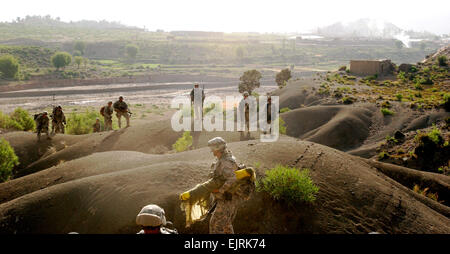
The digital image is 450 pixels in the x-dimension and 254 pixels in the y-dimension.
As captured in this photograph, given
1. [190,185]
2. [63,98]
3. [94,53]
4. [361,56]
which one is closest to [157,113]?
[63,98]

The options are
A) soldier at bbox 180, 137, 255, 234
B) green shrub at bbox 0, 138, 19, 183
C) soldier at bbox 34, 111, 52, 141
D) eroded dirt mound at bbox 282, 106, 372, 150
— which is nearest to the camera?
soldier at bbox 180, 137, 255, 234

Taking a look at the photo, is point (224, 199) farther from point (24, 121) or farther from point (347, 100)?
point (347, 100)

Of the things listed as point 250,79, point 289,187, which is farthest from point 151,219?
point 250,79

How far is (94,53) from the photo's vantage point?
136 m

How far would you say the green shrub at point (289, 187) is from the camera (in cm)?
826

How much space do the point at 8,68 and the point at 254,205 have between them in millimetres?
85600

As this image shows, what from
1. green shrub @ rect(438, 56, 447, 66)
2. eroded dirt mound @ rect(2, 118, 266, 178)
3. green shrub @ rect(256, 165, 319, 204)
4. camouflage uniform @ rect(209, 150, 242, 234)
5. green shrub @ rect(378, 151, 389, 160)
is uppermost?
green shrub @ rect(438, 56, 447, 66)

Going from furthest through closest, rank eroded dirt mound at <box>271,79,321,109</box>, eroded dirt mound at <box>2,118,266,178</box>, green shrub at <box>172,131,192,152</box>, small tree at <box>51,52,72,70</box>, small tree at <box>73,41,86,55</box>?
small tree at <box>73,41,86,55</box>, small tree at <box>51,52,72,70</box>, eroded dirt mound at <box>271,79,321,109</box>, eroded dirt mound at <box>2,118,266,178</box>, green shrub at <box>172,131,192,152</box>

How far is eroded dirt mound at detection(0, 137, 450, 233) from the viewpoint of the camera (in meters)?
8.11

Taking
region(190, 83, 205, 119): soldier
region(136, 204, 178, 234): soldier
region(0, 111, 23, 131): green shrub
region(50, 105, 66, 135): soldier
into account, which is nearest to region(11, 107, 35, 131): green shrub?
region(0, 111, 23, 131): green shrub

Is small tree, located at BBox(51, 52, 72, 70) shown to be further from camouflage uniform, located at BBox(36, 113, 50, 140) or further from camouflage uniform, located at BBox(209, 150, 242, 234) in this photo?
camouflage uniform, located at BBox(209, 150, 242, 234)

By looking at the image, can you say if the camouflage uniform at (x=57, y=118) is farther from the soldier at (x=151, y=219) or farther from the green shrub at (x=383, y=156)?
the green shrub at (x=383, y=156)

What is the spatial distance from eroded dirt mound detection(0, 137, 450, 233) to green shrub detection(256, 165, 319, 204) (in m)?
0.17

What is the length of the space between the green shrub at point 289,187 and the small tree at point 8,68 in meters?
84.8
